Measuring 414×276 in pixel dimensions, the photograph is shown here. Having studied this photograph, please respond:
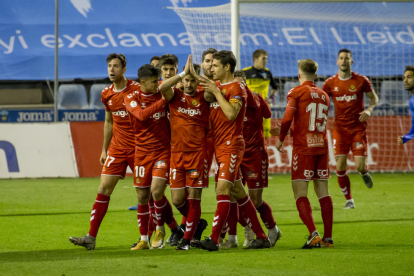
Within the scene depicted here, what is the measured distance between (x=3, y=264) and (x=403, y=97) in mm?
13708

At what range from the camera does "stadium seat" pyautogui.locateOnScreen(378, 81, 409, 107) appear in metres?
16.3

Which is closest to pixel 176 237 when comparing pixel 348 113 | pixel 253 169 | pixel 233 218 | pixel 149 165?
pixel 233 218

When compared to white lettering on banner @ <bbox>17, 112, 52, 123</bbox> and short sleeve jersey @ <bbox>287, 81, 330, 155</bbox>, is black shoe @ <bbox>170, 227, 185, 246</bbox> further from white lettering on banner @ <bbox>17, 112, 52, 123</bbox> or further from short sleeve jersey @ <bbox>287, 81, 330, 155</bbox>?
white lettering on banner @ <bbox>17, 112, 52, 123</bbox>

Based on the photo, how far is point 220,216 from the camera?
560 centimetres

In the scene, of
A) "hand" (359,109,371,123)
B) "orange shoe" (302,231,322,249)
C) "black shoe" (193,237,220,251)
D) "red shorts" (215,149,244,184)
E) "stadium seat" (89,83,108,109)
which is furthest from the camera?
"stadium seat" (89,83,108,109)

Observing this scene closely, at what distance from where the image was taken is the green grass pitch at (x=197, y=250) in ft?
15.6

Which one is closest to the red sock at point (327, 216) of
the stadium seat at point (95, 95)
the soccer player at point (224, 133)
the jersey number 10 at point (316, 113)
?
the jersey number 10 at point (316, 113)

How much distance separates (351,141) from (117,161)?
4442 millimetres

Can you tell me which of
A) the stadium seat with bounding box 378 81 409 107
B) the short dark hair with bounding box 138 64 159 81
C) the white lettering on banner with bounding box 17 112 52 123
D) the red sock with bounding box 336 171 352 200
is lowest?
the red sock with bounding box 336 171 352 200

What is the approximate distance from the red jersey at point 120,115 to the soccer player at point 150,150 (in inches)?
8.3

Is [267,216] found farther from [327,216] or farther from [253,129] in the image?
[253,129]

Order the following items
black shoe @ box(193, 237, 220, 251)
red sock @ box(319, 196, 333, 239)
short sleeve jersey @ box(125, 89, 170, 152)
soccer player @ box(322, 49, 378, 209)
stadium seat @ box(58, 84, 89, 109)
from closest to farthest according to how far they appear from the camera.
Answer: black shoe @ box(193, 237, 220, 251) < red sock @ box(319, 196, 333, 239) < short sleeve jersey @ box(125, 89, 170, 152) < soccer player @ box(322, 49, 378, 209) < stadium seat @ box(58, 84, 89, 109)

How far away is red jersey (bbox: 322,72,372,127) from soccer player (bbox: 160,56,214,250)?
165 inches

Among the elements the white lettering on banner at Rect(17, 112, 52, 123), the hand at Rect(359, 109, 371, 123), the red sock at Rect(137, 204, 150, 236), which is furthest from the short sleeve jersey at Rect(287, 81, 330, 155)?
the white lettering on banner at Rect(17, 112, 52, 123)
